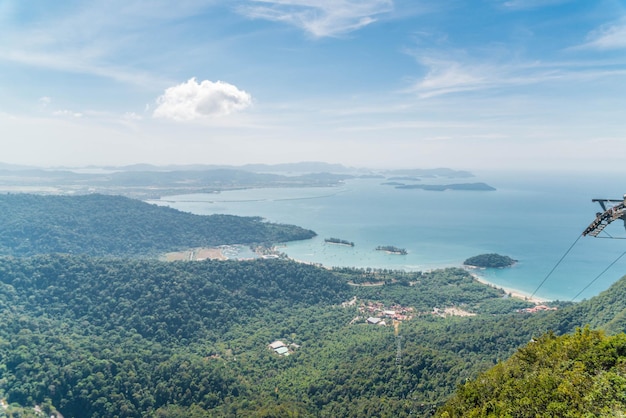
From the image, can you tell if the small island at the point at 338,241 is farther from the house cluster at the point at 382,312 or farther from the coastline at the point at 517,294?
the house cluster at the point at 382,312

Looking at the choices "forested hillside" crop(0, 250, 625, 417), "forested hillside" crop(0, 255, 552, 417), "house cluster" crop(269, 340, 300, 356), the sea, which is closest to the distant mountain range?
the sea

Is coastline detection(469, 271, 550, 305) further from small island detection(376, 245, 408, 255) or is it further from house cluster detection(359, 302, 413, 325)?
small island detection(376, 245, 408, 255)

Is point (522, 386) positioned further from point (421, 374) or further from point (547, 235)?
point (547, 235)

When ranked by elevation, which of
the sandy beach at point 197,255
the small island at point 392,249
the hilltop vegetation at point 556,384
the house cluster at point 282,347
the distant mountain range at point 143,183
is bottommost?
the house cluster at point 282,347

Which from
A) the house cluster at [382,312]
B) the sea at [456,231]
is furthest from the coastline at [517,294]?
the house cluster at [382,312]

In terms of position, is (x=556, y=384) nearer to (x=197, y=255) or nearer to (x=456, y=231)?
(x=197, y=255)

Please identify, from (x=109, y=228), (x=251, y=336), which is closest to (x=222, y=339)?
(x=251, y=336)

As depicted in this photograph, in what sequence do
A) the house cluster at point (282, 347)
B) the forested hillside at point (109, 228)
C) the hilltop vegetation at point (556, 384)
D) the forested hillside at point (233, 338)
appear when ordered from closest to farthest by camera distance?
the hilltop vegetation at point (556, 384) → the forested hillside at point (233, 338) → the house cluster at point (282, 347) → the forested hillside at point (109, 228)
